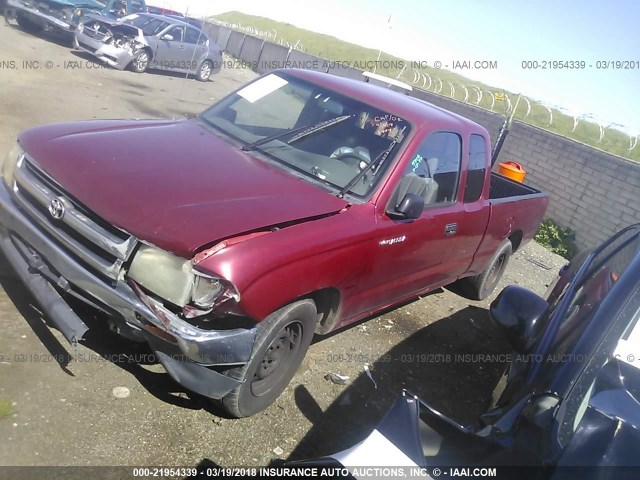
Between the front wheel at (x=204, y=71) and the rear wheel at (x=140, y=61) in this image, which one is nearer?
the rear wheel at (x=140, y=61)

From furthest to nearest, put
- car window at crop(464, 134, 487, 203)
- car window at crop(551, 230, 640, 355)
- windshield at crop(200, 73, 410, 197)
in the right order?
car window at crop(464, 134, 487, 203), windshield at crop(200, 73, 410, 197), car window at crop(551, 230, 640, 355)

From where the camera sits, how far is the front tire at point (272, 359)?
3.10 m

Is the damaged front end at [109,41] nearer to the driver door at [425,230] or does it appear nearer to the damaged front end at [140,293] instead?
the driver door at [425,230]

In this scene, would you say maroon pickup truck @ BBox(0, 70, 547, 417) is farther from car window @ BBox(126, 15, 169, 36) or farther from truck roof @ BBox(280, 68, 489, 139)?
car window @ BBox(126, 15, 169, 36)

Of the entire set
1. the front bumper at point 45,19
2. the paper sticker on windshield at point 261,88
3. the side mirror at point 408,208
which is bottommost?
the front bumper at point 45,19

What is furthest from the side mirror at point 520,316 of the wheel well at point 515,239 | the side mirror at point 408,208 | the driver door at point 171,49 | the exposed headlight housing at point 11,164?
the driver door at point 171,49

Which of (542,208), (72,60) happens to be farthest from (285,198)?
(72,60)

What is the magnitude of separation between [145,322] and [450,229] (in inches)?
106

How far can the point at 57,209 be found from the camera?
311 centimetres

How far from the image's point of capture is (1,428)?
2.85 meters

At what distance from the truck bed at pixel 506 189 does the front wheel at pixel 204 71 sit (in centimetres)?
1331

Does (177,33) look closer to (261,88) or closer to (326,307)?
(261,88)

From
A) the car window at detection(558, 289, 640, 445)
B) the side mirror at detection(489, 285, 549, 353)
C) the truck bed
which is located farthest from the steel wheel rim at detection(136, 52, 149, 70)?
the car window at detection(558, 289, 640, 445)

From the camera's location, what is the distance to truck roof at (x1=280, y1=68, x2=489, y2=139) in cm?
429
